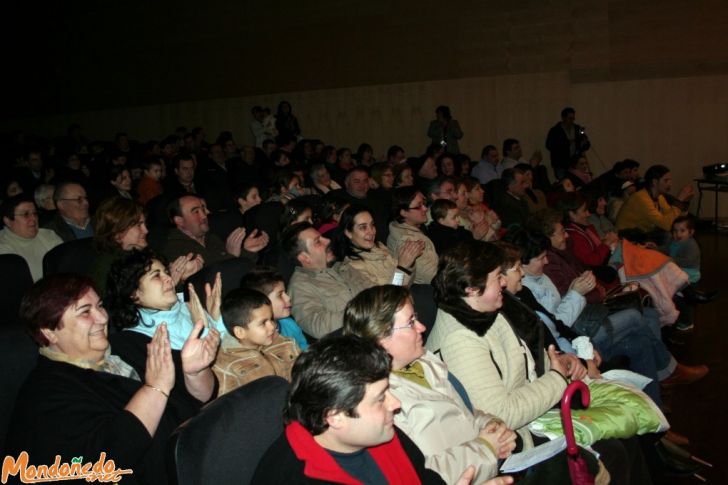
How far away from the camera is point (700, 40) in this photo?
9.84m

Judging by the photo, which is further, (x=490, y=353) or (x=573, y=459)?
(x=490, y=353)

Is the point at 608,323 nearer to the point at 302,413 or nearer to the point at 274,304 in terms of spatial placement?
the point at 274,304

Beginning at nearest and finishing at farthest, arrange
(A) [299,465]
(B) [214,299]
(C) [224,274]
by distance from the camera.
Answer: (A) [299,465], (B) [214,299], (C) [224,274]

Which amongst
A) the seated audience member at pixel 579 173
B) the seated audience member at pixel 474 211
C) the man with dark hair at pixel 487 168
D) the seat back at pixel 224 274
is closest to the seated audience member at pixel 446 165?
the man with dark hair at pixel 487 168

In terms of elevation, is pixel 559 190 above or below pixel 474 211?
below

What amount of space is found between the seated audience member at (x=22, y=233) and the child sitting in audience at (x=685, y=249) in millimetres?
4581

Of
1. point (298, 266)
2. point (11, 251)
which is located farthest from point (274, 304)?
point (11, 251)

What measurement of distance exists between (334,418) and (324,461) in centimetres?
10

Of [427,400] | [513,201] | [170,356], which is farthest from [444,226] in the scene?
[170,356]

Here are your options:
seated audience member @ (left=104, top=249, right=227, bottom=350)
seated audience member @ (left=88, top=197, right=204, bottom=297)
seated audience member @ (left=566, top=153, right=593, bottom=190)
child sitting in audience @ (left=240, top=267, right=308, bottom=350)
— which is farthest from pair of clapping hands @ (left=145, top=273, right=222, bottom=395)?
seated audience member @ (left=566, top=153, right=593, bottom=190)

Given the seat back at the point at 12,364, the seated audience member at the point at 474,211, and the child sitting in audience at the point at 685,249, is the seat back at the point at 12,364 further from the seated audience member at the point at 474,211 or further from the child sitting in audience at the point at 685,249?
the child sitting in audience at the point at 685,249

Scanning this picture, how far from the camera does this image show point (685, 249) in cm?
561

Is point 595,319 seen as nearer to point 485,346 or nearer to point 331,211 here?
point 485,346

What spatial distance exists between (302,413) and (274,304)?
1.29 metres
